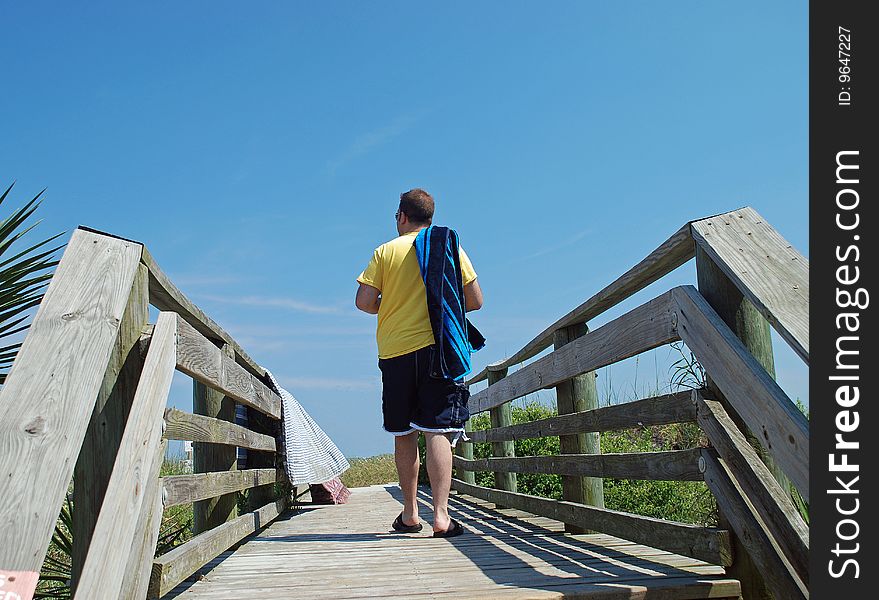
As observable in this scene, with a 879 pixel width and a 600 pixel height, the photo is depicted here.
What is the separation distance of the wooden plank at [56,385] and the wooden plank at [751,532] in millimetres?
1812

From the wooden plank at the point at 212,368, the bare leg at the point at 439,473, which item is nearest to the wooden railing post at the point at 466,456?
the wooden plank at the point at 212,368

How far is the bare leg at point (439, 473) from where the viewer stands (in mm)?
4090

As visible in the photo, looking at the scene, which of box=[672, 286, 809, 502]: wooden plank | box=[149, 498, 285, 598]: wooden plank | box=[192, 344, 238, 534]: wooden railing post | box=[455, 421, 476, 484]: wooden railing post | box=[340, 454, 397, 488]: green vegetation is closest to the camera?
box=[672, 286, 809, 502]: wooden plank

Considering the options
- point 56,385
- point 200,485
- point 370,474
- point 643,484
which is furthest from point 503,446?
point 370,474

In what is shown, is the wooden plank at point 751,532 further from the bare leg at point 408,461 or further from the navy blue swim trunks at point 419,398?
the bare leg at point 408,461

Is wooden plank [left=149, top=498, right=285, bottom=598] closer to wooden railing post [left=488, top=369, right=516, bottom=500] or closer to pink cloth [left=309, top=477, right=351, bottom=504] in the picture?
wooden railing post [left=488, top=369, right=516, bottom=500]

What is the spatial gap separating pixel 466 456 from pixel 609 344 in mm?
5058

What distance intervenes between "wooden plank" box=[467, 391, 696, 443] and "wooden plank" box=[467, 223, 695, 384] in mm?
430

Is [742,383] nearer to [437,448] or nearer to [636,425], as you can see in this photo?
[636,425]

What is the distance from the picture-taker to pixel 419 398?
4.20 m

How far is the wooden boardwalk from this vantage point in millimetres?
2562

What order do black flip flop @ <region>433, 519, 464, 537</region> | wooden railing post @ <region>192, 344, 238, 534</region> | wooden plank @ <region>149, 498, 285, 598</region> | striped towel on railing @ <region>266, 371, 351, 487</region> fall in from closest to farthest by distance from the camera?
wooden plank @ <region>149, 498, 285, 598</region> < black flip flop @ <region>433, 519, 464, 537</region> < wooden railing post @ <region>192, 344, 238, 534</region> < striped towel on railing @ <region>266, 371, 351, 487</region>

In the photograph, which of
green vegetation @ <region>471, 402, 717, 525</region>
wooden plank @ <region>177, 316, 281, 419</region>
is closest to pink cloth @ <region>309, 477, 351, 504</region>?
green vegetation @ <region>471, 402, 717, 525</region>

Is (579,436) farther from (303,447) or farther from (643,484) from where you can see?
(643,484)
